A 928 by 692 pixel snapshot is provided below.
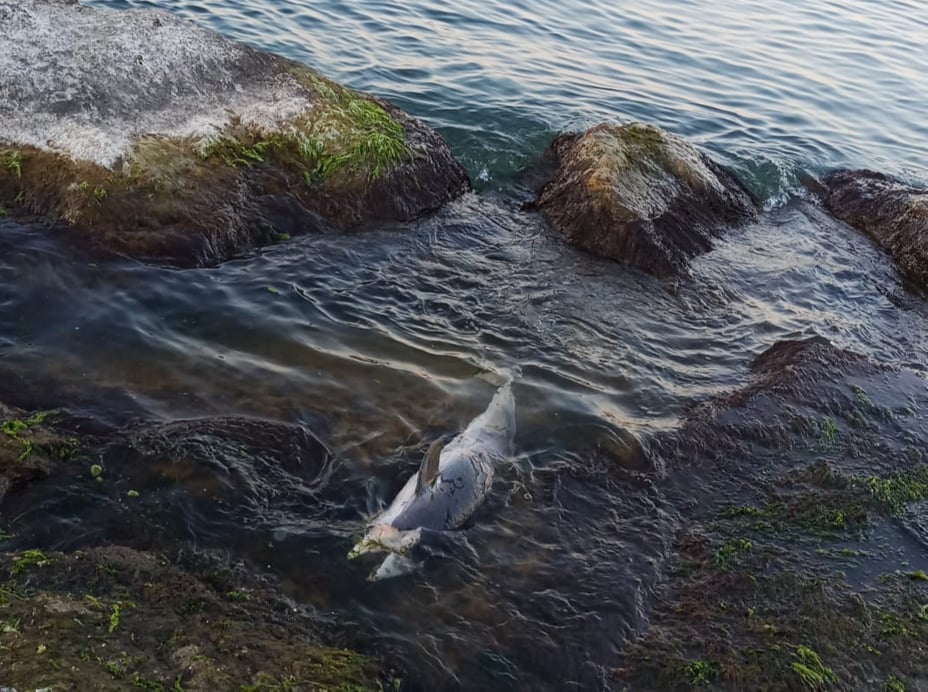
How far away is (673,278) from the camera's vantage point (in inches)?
364

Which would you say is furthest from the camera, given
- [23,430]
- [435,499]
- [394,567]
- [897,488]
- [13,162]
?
[13,162]

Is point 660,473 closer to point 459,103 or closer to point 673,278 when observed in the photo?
point 673,278

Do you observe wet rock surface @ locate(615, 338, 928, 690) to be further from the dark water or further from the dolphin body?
the dolphin body

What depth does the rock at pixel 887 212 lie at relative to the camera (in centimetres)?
1084

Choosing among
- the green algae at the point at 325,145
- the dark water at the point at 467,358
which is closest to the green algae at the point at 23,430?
the dark water at the point at 467,358

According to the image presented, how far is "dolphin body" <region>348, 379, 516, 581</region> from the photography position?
16.9 feet

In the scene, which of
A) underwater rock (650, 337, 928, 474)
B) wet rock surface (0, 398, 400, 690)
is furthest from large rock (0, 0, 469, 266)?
underwater rock (650, 337, 928, 474)

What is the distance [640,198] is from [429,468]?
5.91 metres

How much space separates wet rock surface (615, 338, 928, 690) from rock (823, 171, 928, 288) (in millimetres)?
3553

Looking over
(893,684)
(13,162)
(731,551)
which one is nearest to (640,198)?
(731,551)

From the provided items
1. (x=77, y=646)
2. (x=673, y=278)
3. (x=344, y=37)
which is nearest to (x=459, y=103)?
(x=344, y=37)

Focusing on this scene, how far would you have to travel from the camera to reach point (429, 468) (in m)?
5.45

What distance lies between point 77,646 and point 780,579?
448 cm

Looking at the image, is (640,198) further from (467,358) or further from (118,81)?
(118,81)
